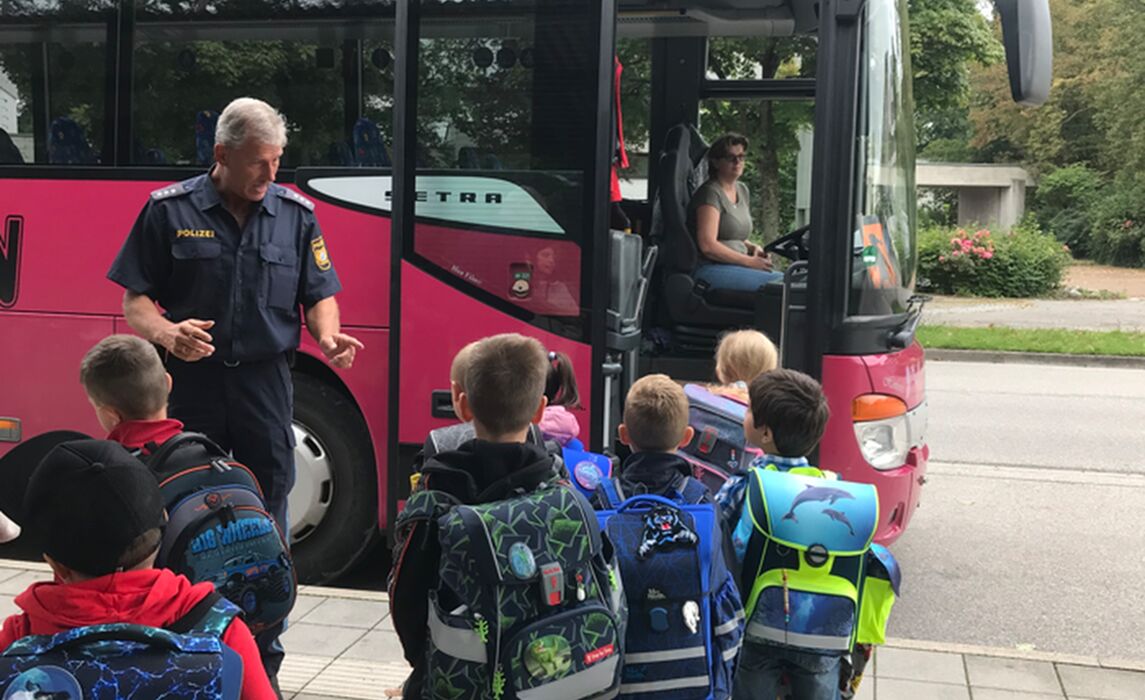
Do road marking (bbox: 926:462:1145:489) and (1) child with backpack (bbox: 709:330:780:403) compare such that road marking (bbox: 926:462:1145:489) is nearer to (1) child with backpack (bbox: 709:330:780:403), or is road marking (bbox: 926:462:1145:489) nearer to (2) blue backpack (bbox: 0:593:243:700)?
(1) child with backpack (bbox: 709:330:780:403)

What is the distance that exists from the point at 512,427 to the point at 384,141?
2.74 m

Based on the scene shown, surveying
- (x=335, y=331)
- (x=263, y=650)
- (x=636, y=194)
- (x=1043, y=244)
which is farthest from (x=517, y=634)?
(x=1043, y=244)

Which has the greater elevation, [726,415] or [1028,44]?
[1028,44]

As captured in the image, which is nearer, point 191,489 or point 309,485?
point 191,489

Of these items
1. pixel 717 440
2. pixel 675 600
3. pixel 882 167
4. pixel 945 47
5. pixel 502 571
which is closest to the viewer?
pixel 502 571

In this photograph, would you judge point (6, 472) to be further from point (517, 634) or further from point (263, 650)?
point (517, 634)

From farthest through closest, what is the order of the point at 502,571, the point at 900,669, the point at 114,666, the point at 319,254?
the point at 900,669
the point at 319,254
the point at 502,571
the point at 114,666

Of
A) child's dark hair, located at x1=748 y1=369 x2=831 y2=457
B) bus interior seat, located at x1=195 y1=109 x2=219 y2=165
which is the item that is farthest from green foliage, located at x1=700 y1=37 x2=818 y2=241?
child's dark hair, located at x1=748 y1=369 x2=831 y2=457

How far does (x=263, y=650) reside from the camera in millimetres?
3191

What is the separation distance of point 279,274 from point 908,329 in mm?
2897

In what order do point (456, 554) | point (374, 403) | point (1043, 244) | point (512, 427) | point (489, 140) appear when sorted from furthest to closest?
point (1043, 244)
point (374, 403)
point (489, 140)
point (512, 427)
point (456, 554)

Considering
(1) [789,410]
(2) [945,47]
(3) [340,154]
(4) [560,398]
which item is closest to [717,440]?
(4) [560,398]

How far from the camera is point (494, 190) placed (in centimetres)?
477

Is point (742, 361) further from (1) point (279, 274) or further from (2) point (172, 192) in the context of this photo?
(2) point (172, 192)
